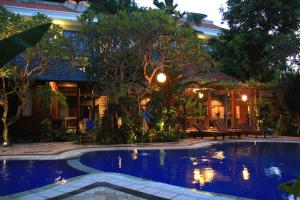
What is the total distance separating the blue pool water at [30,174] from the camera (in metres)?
8.65

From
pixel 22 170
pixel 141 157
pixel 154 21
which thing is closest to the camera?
pixel 22 170

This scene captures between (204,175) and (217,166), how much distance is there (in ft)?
5.77

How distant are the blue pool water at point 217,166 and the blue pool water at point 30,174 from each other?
121 centimetres

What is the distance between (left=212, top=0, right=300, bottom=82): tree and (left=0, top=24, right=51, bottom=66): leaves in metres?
21.8

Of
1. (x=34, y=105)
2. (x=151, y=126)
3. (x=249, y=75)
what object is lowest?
(x=151, y=126)

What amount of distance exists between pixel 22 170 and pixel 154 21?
848cm

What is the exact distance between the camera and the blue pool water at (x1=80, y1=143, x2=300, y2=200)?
8.81 meters

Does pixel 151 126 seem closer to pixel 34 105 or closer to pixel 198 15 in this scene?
pixel 34 105

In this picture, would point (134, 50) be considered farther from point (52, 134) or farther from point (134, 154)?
point (52, 134)

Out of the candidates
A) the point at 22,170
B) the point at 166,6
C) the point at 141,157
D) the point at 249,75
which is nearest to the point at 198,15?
the point at 166,6

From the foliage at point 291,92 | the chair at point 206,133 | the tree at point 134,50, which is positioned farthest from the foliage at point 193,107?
the foliage at point 291,92

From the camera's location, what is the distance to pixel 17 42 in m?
2.78

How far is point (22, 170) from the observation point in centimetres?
1087

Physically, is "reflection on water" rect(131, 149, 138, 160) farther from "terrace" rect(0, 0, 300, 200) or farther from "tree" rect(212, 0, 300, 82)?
"tree" rect(212, 0, 300, 82)
